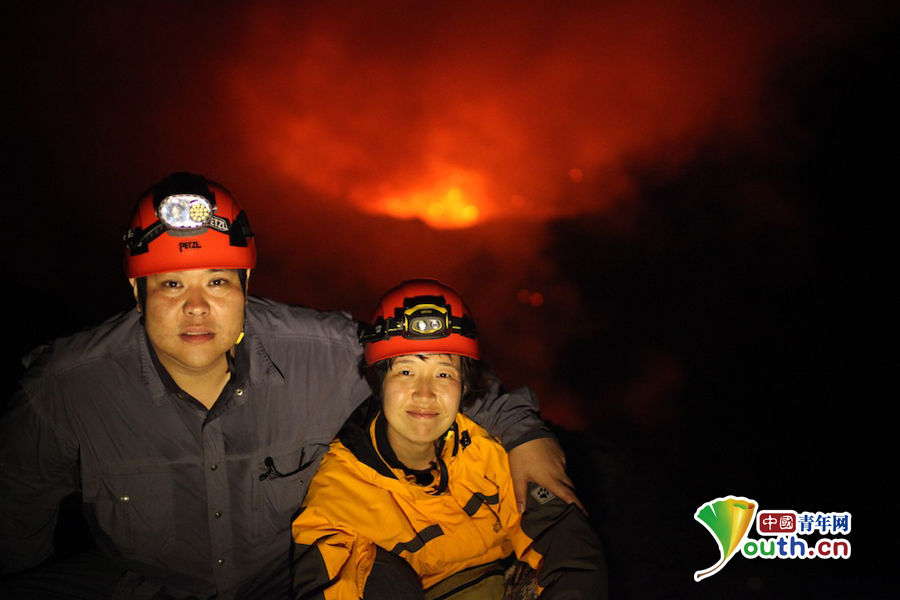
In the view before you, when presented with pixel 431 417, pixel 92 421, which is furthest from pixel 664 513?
pixel 92 421

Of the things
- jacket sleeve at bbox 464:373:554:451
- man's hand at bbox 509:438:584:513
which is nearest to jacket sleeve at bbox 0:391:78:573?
jacket sleeve at bbox 464:373:554:451

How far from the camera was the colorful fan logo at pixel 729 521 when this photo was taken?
4.27 meters

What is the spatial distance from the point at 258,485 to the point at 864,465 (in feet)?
36.9

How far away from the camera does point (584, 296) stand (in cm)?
1842

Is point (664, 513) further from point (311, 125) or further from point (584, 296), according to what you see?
point (311, 125)

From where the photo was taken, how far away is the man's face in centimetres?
286

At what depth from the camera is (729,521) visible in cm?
434

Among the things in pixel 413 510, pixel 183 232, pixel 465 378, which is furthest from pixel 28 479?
pixel 465 378

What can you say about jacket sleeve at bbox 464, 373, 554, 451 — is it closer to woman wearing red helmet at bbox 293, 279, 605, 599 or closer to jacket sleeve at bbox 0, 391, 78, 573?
woman wearing red helmet at bbox 293, 279, 605, 599

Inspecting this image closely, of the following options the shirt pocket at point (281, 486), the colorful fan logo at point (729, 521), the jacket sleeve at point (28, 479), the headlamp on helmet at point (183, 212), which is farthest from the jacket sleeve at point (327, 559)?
the colorful fan logo at point (729, 521)

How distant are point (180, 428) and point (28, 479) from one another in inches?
33.6

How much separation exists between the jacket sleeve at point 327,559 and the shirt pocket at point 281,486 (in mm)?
639

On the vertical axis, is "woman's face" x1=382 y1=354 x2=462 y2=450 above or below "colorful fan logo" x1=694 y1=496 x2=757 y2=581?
above

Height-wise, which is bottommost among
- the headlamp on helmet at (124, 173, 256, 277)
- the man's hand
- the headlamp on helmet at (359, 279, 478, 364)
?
the man's hand
